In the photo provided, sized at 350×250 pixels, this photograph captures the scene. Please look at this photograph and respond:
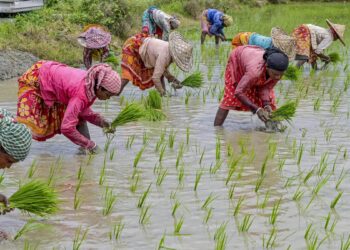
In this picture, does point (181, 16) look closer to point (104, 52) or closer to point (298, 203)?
point (104, 52)

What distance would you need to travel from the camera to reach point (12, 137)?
3.29m

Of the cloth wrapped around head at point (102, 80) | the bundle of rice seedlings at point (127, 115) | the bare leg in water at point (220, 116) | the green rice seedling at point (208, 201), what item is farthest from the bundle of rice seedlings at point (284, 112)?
the green rice seedling at point (208, 201)

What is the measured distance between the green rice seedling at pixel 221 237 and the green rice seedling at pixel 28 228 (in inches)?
36.8

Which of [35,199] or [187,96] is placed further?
[187,96]

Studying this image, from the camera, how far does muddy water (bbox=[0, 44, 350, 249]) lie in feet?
12.4

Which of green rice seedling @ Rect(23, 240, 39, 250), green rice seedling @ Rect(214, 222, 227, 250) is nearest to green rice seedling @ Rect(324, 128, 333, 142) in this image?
green rice seedling @ Rect(214, 222, 227, 250)

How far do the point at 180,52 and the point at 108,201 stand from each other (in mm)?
3281

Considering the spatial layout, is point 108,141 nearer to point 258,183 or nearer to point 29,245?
point 258,183

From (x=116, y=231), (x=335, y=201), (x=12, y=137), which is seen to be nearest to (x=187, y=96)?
(x=335, y=201)

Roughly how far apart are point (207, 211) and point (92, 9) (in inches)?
336

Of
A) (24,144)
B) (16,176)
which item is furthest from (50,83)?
(24,144)

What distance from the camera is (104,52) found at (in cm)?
847

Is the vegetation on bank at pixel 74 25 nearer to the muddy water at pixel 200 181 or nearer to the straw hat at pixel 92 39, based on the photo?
the straw hat at pixel 92 39

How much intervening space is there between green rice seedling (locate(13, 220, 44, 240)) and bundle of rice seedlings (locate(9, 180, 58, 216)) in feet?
0.24
